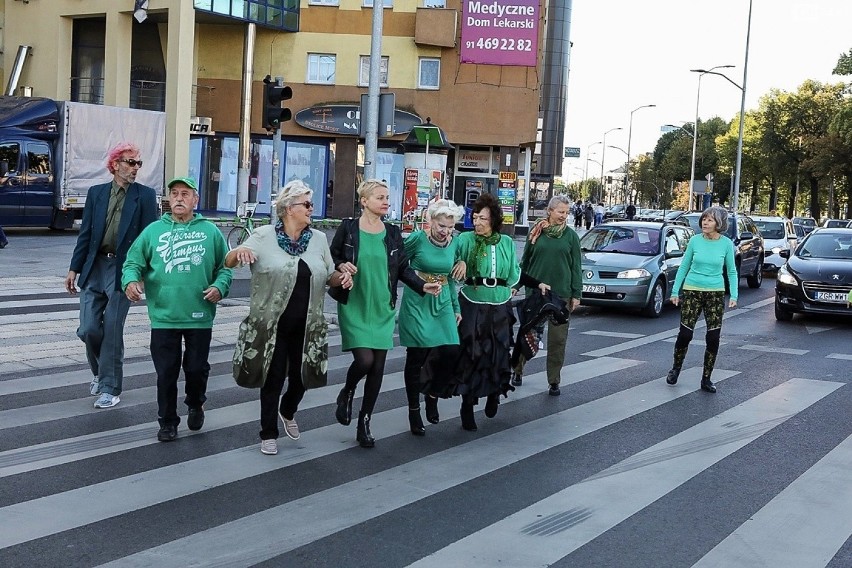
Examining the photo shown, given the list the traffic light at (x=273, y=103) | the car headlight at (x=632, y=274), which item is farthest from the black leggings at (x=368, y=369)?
the car headlight at (x=632, y=274)

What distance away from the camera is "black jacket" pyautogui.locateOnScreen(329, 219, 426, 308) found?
6805 millimetres

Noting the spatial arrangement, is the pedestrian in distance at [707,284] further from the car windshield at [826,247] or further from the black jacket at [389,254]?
the car windshield at [826,247]

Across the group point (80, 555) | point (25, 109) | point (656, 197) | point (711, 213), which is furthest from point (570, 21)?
point (80, 555)

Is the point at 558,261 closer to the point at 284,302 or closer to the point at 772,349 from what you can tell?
the point at 284,302

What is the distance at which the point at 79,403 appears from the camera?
26.2 feet

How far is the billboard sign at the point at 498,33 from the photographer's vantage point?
34469 millimetres

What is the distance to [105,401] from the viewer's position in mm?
7871

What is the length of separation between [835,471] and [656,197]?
133 metres

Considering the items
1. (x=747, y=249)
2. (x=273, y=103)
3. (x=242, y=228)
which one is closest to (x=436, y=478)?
(x=273, y=103)

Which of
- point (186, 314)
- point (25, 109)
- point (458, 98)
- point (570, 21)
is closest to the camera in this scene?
point (186, 314)

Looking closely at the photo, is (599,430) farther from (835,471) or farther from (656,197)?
(656,197)

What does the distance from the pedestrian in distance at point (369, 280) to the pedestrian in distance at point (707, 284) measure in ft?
13.1

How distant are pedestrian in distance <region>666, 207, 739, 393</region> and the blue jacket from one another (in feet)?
16.6

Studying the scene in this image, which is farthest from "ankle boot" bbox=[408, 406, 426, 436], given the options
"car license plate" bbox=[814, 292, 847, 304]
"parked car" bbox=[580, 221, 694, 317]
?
"car license plate" bbox=[814, 292, 847, 304]
